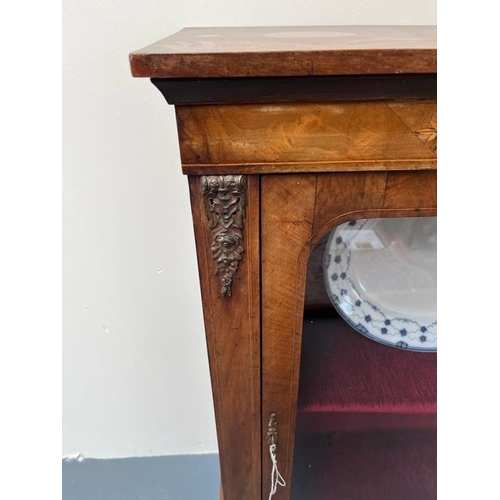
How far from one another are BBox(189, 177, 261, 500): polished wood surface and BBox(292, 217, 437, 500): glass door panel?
0.06 meters

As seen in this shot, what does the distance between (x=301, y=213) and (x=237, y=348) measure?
0.43ft

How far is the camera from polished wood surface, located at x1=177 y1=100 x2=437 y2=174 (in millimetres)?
394

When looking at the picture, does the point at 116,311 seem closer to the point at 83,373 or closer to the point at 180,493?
the point at 83,373

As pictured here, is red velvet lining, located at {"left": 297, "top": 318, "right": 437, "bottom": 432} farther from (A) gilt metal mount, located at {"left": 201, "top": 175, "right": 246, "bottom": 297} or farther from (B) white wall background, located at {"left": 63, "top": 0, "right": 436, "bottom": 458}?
(B) white wall background, located at {"left": 63, "top": 0, "right": 436, "bottom": 458}

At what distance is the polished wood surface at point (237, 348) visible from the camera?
425mm

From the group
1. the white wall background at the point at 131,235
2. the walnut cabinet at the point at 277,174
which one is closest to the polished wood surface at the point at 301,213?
the walnut cabinet at the point at 277,174

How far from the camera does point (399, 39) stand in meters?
0.44

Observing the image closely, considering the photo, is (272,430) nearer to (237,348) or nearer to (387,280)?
(237,348)

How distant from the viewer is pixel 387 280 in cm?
58

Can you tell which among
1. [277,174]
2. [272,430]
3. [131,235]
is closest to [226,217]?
[277,174]

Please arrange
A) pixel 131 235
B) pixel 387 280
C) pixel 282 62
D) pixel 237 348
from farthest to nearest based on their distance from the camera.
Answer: pixel 131 235
pixel 387 280
pixel 237 348
pixel 282 62

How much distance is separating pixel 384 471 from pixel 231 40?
0.46 meters

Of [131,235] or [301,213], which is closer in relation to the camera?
[301,213]

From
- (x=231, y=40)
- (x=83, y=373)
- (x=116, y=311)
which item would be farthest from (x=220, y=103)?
(x=83, y=373)
